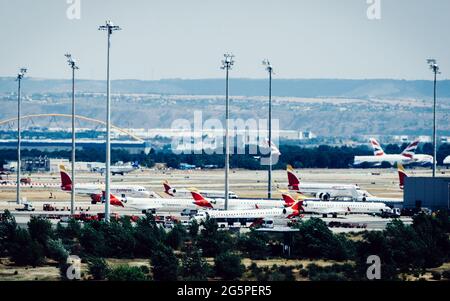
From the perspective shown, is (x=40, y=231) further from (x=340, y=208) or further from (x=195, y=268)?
(x=340, y=208)

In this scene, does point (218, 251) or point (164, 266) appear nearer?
point (164, 266)

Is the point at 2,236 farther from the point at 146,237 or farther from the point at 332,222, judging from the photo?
the point at 332,222

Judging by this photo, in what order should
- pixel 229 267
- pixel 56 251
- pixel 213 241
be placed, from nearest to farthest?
1. pixel 229 267
2. pixel 56 251
3. pixel 213 241

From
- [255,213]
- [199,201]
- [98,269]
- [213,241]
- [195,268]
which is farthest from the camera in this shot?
[199,201]

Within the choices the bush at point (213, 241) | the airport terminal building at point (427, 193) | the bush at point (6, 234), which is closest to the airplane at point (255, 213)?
the airport terminal building at point (427, 193)

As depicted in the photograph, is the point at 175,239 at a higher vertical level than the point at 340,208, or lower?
lower

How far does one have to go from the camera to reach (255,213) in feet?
329

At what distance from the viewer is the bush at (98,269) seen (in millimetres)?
56875

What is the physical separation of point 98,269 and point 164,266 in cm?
318

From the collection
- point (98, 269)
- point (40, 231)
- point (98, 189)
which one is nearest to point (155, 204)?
point (98, 189)

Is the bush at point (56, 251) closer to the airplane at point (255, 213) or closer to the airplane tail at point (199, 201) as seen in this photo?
the airplane at point (255, 213)

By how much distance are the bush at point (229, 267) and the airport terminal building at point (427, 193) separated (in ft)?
157

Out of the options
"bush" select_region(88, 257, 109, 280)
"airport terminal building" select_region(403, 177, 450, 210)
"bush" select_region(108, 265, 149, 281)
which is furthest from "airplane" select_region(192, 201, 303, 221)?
"bush" select_region(108, 265, 149, 281)
